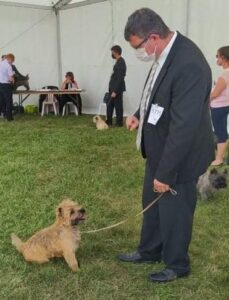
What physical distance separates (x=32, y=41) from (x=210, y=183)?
8.89 m

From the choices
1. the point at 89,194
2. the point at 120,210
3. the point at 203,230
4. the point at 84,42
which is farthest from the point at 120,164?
the point at 84,42

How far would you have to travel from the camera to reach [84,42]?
39.0 ft

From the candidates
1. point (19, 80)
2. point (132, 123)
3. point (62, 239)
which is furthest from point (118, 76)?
point (62, 239)

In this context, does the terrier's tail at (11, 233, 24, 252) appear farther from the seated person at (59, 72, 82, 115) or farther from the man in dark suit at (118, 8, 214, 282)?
the seated person at (59, 72, 82, 115)

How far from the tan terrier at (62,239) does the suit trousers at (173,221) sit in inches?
19.4

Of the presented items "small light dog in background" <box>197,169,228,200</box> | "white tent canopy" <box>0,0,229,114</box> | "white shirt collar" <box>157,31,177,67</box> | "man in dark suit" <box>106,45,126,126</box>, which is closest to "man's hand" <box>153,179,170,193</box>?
"white shirt collar" <box>157,31,177,67</box>

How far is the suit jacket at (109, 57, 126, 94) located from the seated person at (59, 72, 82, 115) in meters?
2.41

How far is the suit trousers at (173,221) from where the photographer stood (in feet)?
9.04

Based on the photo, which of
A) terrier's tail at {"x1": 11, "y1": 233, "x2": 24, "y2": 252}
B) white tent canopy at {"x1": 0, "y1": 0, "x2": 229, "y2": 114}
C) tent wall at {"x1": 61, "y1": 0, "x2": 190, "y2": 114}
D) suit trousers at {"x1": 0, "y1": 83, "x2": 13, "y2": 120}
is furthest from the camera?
white tent canopy at {"x1": 0, "y1": 0, "x2": 229, "y2": 114}

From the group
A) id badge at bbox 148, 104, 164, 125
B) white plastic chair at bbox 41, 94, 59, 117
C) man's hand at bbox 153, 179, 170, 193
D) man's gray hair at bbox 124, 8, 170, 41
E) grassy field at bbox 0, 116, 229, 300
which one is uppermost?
man's gray hair at bbox 124, 8, 170, 41

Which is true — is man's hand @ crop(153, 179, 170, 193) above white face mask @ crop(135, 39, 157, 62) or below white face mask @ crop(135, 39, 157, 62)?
below

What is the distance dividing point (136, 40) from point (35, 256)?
5.54 feet

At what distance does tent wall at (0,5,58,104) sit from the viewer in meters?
11.7

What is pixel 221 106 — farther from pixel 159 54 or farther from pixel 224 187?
pixel 159 54
